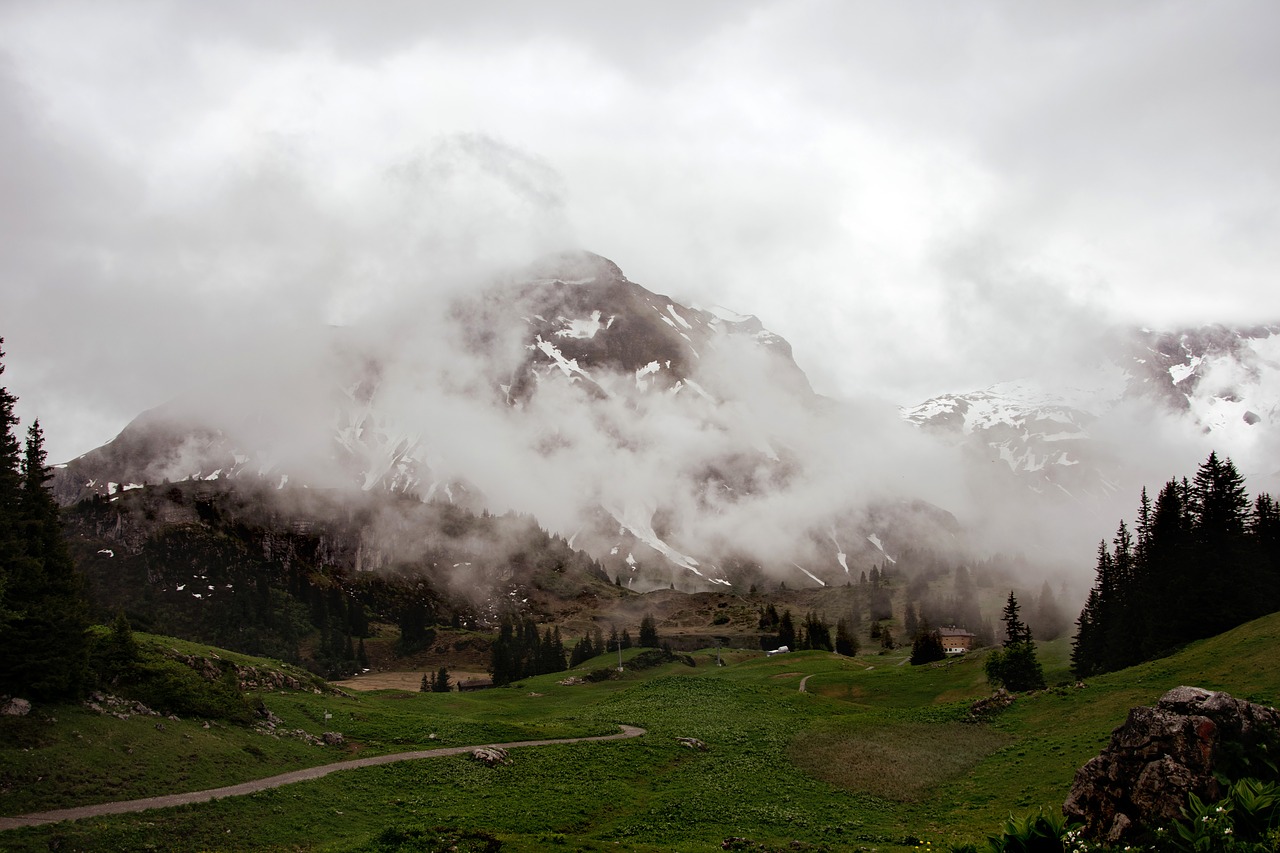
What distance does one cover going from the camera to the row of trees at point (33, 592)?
38344 mm

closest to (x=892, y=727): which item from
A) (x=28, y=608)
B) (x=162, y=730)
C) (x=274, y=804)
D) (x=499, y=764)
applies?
(x=499, y=764)

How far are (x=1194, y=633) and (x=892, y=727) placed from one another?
Result: 33884 mm

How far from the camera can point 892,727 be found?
6131 cm

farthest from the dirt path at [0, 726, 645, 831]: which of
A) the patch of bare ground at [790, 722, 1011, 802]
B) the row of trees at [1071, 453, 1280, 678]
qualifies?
the row of trees at [1071, 453, 1280, 678]

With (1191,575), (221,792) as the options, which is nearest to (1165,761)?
(221,792)

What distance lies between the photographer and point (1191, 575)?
7400cm

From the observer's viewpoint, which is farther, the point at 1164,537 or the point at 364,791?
the point at 1164,537

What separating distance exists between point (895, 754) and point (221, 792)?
4169 cm

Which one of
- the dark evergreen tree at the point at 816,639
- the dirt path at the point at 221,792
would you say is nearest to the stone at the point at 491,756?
the dirt path at the point at 221,792

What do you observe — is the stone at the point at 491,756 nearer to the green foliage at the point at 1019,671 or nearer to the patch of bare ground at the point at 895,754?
the patch of bare ground at the point at 895,754

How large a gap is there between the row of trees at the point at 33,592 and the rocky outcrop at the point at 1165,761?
45083 millimetres

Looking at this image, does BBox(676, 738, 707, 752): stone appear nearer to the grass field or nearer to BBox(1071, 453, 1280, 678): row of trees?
the grass field

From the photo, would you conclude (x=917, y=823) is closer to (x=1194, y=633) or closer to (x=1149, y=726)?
(x=1149, y=726)

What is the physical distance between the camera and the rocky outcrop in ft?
67.4
